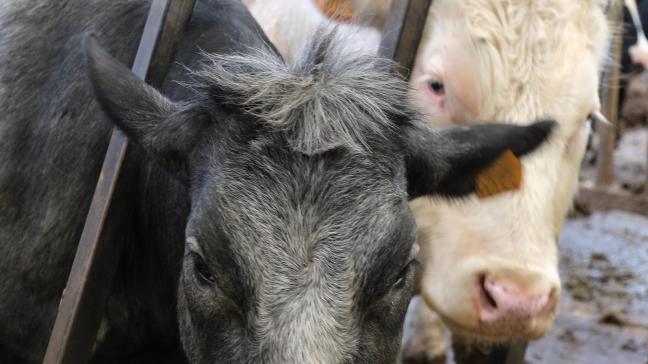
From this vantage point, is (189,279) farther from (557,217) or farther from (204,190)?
(557,217)

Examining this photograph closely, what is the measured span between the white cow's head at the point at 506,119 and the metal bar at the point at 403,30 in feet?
0.82

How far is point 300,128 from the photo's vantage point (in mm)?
2510

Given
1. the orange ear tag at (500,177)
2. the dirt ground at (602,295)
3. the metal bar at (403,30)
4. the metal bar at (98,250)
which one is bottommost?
the dirt ground at (602,295)

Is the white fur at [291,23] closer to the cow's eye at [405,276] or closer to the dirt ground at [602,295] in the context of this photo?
the cow's eye at [405,276]

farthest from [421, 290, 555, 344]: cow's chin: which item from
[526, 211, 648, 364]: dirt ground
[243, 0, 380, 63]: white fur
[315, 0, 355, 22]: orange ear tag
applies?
[526, 211, 648, 364]: dirt ground

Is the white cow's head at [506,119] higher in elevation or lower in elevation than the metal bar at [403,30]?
lower

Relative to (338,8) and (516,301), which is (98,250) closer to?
(516,301)

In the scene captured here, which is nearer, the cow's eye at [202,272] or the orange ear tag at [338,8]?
the cow's eye at [202,272]

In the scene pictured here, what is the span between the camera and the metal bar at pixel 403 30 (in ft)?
11.1

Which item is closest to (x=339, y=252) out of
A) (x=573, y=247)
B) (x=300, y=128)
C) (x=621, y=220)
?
(x=300, y=128)

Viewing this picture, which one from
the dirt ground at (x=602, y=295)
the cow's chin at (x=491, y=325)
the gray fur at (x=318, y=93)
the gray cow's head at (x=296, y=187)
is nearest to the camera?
the gray cow's head at (x=296, y=187)

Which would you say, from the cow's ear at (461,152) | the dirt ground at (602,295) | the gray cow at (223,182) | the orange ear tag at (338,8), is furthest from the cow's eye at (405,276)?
the dirt ground at (602,295)

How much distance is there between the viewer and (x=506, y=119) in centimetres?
384

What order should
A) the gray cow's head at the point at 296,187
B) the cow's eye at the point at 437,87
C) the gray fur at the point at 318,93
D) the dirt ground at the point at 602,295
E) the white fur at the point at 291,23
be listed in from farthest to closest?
the dirt ground at the point at 602,295 → the white fur at the point at 291,23 → the cow's eye at the point at 437,87 → the gray fur at the point at 318,93 → the gray cow's head at the point at 296,187
